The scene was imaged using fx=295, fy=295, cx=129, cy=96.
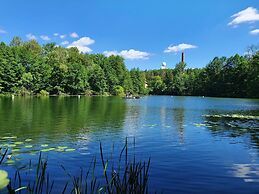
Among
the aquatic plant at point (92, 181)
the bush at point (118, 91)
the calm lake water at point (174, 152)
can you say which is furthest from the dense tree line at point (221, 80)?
the aquatic plant at point (92, 181)

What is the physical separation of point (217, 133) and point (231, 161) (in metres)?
9.16

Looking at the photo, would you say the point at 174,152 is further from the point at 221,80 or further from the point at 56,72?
the point at 221,80

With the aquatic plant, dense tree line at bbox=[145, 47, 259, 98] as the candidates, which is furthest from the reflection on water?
dense tree line at bbox=[145, 47, 259, 98]

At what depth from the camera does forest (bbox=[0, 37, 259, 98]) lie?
92.5 m

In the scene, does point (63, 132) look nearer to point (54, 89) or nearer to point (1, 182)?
point (1, 182)

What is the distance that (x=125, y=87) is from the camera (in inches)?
5630

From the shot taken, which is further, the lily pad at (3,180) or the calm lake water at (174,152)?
the calm lake water at (174,152)

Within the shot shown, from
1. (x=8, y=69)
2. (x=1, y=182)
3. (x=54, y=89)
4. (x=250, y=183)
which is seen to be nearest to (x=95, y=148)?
(x=250, y=183)

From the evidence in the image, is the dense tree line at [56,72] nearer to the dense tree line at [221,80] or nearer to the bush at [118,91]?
the bush at [118,91]

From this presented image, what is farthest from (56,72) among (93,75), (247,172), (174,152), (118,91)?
(247,172)

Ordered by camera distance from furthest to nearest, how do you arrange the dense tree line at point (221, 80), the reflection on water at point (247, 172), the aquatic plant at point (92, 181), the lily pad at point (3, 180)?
the dense tree line at point (221, 80) → the reflection on water at point (247, 172) → the aquatic plant at point (92, 181) → the lily pad at point (3, 180)

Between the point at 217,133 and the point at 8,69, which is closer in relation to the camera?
the point at 217,133

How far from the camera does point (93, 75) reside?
123 m

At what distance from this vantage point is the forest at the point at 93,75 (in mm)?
92500
